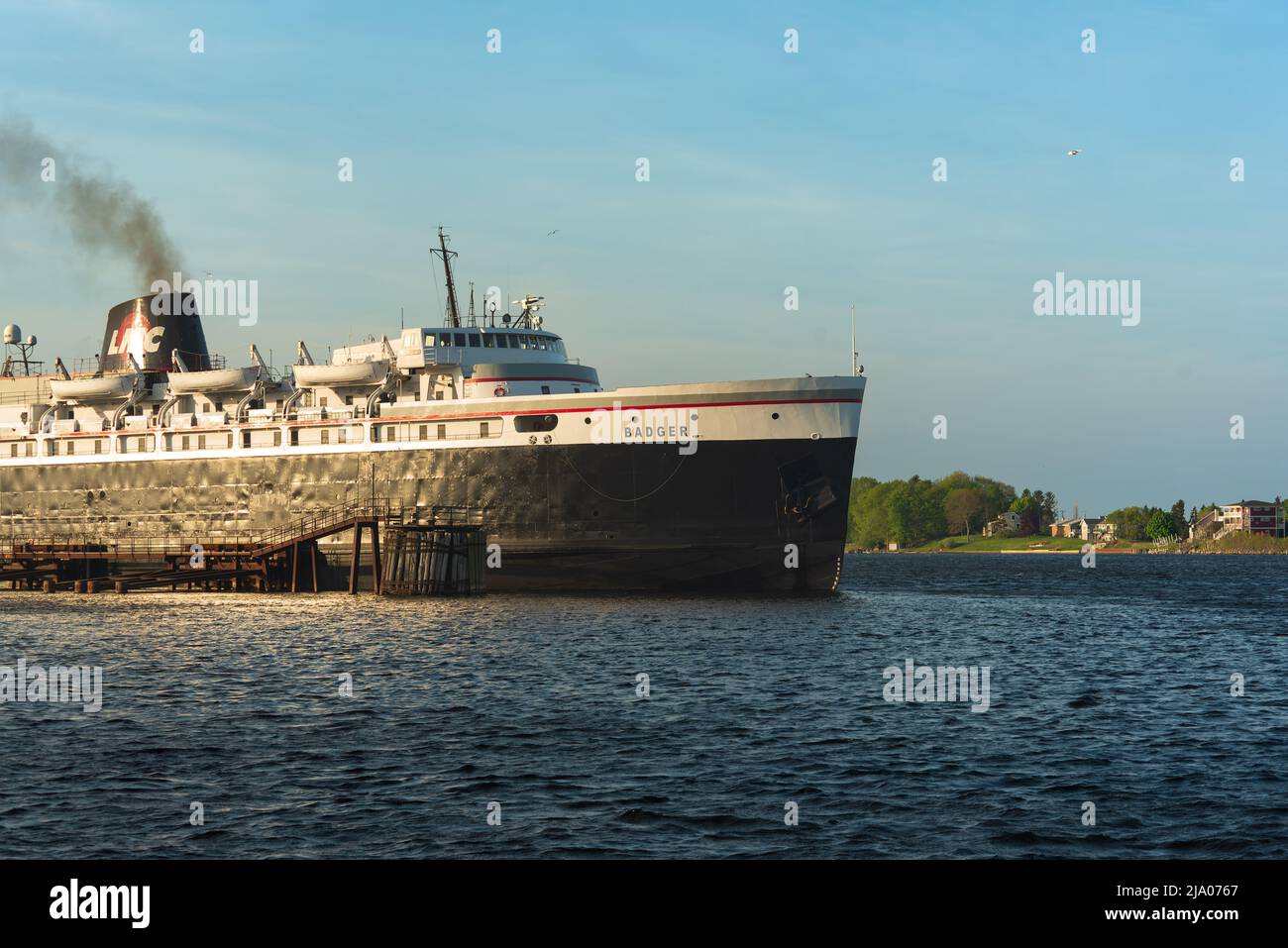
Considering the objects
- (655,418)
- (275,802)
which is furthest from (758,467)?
(275,802)

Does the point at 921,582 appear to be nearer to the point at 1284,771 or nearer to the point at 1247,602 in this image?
the point at 1247,602

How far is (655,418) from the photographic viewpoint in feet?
163

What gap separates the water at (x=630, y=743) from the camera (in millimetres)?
16656

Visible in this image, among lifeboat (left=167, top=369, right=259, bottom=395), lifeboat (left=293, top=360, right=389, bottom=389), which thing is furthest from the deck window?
lifeboat (left=167, top=369, right=259, bottom=395)

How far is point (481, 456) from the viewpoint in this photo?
172 feet

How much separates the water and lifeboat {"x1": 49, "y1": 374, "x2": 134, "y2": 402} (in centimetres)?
2429

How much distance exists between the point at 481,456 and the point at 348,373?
30.9ft

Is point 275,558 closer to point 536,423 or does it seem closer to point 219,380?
point 219,380

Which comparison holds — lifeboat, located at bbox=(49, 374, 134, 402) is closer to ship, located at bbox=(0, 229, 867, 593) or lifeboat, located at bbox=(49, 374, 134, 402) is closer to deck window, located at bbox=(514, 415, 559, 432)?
ship, located at bbox=(0, 229, 867, 593)

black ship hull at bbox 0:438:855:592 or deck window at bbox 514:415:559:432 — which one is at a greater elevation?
deck window at bbox 514:415:559:432

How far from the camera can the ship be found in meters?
48.9

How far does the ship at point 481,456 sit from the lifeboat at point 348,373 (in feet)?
0.34

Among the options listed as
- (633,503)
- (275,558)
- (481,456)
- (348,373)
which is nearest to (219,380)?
(348,373)
